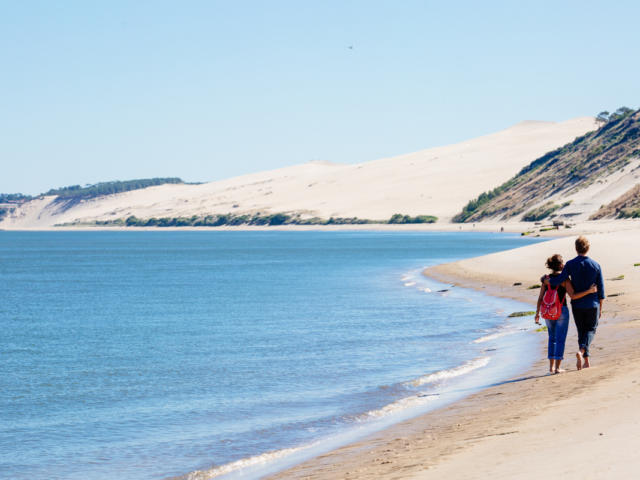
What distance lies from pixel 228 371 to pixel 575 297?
9.71 m

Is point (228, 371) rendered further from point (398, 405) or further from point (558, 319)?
point (558, 319)

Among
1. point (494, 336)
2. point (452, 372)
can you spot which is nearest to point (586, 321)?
point (452, 372)

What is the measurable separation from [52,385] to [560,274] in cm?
1247

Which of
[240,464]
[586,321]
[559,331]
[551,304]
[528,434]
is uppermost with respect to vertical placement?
[551,304]

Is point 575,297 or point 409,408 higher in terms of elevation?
point 575,297

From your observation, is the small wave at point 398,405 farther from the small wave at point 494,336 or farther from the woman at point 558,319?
the small wave at point 494,336

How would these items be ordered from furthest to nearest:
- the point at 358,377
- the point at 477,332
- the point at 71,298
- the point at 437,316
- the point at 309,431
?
the point at 71,298 → the point at 437,316 → the point at 477,332 → the point at 358,377 → the point at 309,431

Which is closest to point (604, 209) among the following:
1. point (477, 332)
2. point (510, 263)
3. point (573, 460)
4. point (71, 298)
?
point (510, 263)

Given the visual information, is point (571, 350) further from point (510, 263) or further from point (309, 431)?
point (510, 263)

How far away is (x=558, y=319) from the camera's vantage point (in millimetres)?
15523

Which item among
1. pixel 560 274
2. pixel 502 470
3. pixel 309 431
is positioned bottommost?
pixel 309 431

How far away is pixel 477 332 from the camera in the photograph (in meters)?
26.6

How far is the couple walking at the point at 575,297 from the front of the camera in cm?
1479

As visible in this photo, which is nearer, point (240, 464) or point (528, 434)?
point (528, 434)
